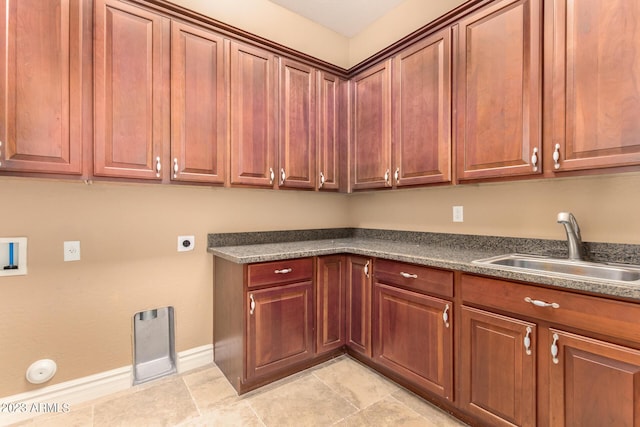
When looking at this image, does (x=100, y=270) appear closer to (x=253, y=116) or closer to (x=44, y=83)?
(x=44, y=83)

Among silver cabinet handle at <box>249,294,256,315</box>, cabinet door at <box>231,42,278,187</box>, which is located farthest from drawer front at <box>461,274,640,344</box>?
cabinet door at <box>231,42,278,187</box>

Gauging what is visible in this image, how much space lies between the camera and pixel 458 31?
188 cm

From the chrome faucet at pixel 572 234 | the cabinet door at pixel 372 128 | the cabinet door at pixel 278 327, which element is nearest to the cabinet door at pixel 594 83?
the chrome faucet at pixel 572 234

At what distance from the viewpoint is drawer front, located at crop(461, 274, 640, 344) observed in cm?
113

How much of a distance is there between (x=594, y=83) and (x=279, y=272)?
193 centimetres

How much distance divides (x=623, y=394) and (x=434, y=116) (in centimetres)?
164

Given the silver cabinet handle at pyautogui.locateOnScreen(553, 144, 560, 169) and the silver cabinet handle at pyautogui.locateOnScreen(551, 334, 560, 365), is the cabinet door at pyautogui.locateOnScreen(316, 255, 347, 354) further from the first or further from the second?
the silver cabinet handle at pyautogui.locateOnScreen(553, 144, 560, 169)

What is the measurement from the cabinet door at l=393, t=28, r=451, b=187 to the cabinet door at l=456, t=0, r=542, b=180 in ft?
0.29

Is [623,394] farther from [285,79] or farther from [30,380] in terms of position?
[30,380]

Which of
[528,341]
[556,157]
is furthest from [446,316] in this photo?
[556,157]

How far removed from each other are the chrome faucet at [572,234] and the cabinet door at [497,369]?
0.57m

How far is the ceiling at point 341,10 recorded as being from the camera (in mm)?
2574

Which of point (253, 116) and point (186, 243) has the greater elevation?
point (253, 116)

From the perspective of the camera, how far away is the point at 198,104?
1.96 meters
